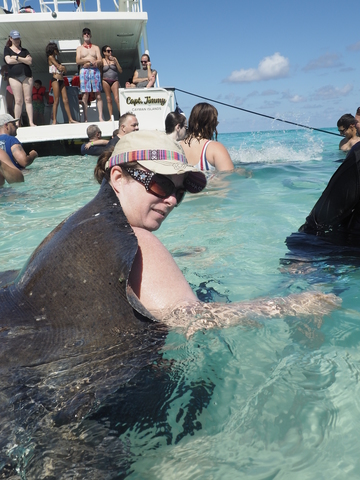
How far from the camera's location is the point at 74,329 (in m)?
1.58

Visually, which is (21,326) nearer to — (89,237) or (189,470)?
(89,237)

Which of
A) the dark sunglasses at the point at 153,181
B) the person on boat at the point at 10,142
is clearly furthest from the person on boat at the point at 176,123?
the dark sunglasses at the point at 153,181

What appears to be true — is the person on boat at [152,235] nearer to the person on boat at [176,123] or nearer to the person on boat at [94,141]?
the person on boat at [176,123]

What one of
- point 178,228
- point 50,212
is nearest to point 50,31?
point 50,212

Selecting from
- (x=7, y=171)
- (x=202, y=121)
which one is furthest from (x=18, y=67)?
(x=202, y=121)

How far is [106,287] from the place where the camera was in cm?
159

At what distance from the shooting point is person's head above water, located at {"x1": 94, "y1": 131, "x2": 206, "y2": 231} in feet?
5.88

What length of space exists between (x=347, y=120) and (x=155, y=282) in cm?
896

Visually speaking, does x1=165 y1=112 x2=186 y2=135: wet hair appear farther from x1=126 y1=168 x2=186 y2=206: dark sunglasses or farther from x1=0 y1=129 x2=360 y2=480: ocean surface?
x1=126 y1=168 x2=186 y2=206: dark sunglasses

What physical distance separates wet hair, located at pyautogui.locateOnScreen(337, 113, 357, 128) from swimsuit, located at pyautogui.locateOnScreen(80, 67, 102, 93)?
6.13m

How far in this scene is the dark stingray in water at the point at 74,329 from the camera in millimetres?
1494

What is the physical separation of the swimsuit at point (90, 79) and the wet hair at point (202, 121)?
6.56m

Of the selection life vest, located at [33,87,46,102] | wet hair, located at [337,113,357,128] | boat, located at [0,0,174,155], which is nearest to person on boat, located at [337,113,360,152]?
wet hair, located at [337,113,357,128]

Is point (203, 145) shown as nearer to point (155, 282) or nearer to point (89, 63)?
point (155, 282)
